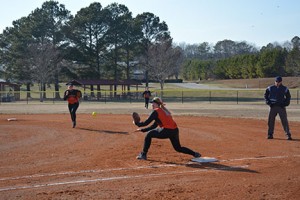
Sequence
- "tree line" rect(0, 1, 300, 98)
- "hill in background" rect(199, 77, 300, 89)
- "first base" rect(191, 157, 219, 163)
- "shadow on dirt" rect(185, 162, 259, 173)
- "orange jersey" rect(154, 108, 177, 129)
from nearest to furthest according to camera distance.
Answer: "shadow on dirt" rect(185, 162, 259, 173) → "orange jersey" rect(154, 108, 177, 129) → "first base" rect(191, 157, 219, 163) → "tree line" rect(0, 1, 300, 98) → "hill in background" rect(199, 77, 300, 89)

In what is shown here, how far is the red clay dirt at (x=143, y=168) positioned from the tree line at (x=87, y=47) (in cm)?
4455

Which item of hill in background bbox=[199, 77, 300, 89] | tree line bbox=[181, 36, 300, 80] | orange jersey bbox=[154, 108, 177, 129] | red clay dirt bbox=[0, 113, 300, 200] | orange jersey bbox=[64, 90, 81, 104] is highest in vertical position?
tree line bbox=[181, 36, 300, 80]

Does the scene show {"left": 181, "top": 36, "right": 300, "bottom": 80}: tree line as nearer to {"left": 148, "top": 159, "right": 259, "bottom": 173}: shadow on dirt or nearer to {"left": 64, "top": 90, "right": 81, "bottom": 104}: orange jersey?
{"left": 64, "top": 90, "right": 81, "bottom": 104}: orange jersey

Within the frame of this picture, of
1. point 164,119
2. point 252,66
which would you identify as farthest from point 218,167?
point 252,66

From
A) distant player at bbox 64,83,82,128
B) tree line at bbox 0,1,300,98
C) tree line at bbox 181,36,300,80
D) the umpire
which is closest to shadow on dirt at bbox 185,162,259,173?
the umpire

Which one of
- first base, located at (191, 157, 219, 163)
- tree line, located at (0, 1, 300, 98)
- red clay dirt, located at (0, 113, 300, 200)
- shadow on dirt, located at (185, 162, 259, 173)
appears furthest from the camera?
tree line, located at (0, 1, 300, 98)

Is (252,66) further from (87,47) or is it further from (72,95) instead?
(72,95)

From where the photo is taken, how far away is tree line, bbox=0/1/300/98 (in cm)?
5694

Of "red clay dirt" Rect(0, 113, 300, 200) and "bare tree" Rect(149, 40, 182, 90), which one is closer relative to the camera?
"red clay dirt" Rect(0, 113, 300, 200)

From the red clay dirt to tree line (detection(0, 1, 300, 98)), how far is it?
44555mm

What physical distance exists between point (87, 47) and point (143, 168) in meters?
51.3

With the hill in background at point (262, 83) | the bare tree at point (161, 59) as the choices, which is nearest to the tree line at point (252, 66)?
the hill in background at point (262, 83)

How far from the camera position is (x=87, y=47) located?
58219mm

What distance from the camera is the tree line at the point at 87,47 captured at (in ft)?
187
